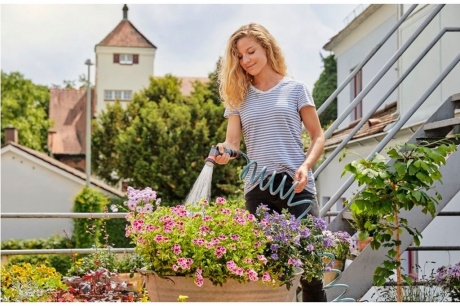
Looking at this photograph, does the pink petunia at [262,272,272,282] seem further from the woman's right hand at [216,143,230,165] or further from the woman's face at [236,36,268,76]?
the woman's face at [236,36,268,76]

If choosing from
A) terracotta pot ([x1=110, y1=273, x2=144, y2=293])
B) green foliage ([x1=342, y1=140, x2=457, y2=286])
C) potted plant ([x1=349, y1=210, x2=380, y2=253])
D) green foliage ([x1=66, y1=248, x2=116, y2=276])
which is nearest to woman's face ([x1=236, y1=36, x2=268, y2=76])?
green foliage ([x1=342, y1=140, x2=457, y2=286])

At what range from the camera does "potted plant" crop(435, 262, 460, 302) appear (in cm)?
512

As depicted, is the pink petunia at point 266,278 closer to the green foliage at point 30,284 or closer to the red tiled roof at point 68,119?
the green foliage at point 30,284

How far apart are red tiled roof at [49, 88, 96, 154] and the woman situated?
35.4 metres

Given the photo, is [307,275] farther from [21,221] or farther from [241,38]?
[21,221]

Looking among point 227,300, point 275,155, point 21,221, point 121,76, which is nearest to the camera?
point 227,300

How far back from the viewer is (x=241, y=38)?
3664mm

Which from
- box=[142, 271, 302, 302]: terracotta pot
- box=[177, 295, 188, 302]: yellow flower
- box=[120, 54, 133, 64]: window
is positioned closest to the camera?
box=[177, 295, 188, 302]: yellow flower

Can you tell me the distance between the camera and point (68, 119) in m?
42.3

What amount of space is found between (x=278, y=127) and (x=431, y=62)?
13.2 ft

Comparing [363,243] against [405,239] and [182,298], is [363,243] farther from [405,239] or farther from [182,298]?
[182,298]

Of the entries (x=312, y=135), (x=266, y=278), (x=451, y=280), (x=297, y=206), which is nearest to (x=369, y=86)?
(x=451, y=280)
